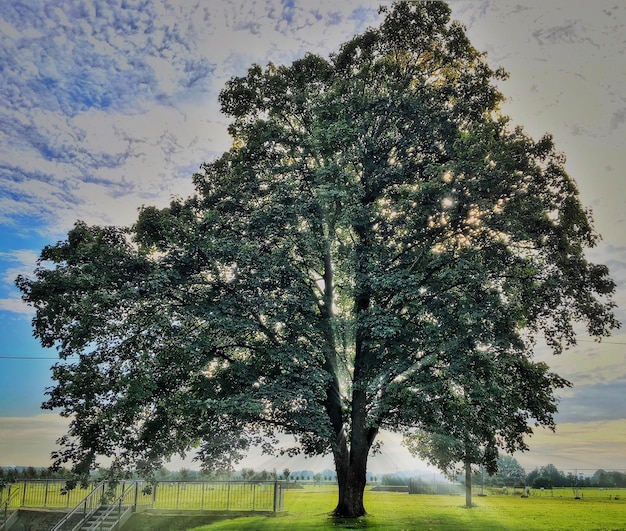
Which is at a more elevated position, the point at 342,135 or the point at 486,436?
the point at 342,135

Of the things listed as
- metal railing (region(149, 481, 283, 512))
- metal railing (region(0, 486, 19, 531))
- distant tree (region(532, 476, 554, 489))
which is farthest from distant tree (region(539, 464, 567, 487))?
metal railing (region(0, 486, 19, 531))

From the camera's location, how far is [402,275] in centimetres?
1617

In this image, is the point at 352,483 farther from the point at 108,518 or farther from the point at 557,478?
the point at 557,478

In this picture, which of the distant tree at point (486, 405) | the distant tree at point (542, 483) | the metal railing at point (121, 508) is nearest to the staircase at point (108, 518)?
the metal railing at point (121, 508)

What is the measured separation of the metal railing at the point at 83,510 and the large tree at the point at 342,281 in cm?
668

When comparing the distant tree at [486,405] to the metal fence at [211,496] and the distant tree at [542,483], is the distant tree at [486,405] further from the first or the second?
the distant tree at [542,483]

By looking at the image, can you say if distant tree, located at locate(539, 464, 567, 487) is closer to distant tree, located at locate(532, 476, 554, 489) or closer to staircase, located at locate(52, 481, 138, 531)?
distant tree, located at locate(532, 476, 554, 489)

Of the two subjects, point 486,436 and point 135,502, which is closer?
point 486,436

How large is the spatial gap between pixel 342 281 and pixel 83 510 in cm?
1502

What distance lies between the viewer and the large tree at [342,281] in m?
15.9

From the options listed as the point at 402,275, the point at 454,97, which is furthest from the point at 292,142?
the point at 402,275

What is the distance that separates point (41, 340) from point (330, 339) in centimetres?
968

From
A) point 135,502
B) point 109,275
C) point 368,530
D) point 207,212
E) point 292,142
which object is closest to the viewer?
point 368,530

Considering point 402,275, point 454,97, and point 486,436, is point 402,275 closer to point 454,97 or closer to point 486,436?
point 486,436
